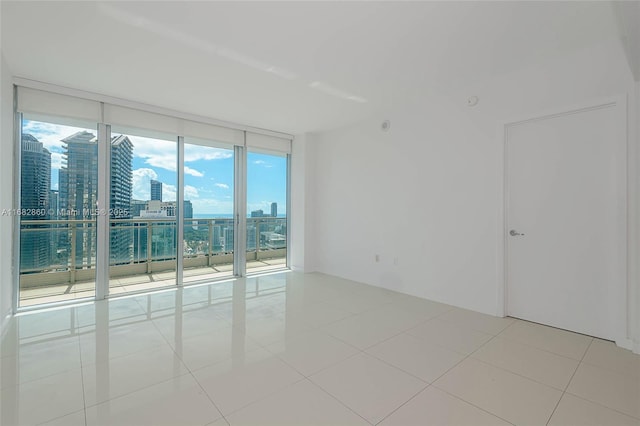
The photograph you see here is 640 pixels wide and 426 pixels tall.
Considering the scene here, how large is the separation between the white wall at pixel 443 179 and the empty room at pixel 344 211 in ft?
0.08

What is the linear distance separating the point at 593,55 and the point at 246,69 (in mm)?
3401

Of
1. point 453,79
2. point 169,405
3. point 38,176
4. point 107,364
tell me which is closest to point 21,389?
point 107,364

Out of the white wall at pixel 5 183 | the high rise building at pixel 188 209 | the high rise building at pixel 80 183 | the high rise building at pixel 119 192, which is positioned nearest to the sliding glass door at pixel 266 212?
the high rise building at pixel 188 209

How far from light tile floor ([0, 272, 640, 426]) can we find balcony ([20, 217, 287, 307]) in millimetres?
743

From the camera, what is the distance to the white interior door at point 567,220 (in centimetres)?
264

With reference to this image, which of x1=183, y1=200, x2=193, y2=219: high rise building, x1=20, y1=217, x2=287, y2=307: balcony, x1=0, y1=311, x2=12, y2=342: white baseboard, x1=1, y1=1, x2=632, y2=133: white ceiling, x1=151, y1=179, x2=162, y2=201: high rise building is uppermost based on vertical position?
x1=1, y1=1, x2=632, y2=133: white ceiling

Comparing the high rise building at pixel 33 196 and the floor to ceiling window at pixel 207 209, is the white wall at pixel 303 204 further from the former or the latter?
the high rise building at pixel 33 196

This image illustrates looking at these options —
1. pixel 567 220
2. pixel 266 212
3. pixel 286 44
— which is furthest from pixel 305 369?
pixel 266 212

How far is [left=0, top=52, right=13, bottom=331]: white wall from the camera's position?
9.37 feet

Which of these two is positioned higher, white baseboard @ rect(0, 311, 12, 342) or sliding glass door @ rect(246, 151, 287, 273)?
sliding glass door @ rect(246, 151, 287, 273)

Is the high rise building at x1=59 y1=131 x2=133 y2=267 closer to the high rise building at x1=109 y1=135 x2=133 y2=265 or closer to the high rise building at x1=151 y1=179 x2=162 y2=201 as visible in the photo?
the high rise building at x1=109 y1=135 x2=133 y2=265

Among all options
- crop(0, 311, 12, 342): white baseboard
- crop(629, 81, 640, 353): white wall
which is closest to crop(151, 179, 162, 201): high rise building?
crop(0, 311, 12, 342): white baseboard

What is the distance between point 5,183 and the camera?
3014 mm

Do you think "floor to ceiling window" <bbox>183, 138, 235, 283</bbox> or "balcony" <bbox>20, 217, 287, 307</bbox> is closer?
"balcony" <bbox>20, 217, 287, 307</bbox>
